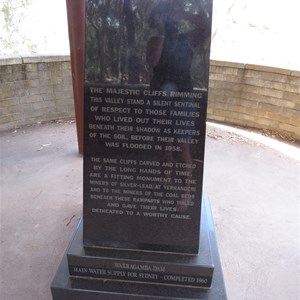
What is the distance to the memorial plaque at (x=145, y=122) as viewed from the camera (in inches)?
69.3

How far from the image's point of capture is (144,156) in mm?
1960

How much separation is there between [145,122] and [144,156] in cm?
21

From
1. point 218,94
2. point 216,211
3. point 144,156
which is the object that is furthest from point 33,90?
point 144,156

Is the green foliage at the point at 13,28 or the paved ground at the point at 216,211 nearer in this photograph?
the paved ground at the point at 216,211

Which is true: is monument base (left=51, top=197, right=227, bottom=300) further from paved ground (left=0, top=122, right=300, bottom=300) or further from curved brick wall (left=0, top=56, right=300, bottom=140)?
curved brick wall (left=0, top=56, right=300, bottom=140)

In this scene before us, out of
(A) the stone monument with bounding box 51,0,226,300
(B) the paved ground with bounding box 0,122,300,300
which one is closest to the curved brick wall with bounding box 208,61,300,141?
(B) the paved ground with bounding box 0,122,300,300

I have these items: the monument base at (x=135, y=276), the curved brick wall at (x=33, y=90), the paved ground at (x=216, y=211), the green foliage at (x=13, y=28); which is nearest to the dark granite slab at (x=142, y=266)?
the monument base at (x=135, y=276)

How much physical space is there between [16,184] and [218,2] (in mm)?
6449

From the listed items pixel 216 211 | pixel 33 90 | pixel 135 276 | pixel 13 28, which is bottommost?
pixel 216 211

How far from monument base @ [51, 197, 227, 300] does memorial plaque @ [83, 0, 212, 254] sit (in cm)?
7

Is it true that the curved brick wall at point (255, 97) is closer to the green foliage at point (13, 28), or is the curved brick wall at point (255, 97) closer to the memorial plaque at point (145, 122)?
the memorial plaque at point (145, 122)

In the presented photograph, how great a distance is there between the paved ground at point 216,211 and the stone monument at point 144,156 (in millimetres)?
435

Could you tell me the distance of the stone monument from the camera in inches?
69.6

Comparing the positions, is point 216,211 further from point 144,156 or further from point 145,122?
point 145,122
